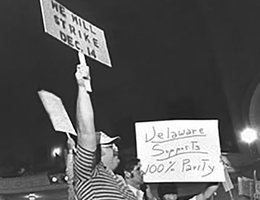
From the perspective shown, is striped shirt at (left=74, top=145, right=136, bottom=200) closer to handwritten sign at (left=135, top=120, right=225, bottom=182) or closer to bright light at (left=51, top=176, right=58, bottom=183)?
handwritten sign at (left=135, top=120, right=225, bottom=182)

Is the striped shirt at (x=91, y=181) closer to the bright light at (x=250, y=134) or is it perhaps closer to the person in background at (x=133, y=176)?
the person in background at (x=133, y=176)

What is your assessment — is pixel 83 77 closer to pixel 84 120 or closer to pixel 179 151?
pixel 84 120

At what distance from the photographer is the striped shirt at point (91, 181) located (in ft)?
4.95

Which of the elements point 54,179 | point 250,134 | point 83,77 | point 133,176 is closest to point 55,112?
point 83,77

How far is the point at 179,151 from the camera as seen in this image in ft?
8.21

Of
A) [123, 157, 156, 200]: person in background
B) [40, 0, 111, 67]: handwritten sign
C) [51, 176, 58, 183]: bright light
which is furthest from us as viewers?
[51, 176, 58, 183]: bright light

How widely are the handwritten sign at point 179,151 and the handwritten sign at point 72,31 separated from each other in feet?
2.12

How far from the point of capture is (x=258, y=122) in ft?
Result: 15.3

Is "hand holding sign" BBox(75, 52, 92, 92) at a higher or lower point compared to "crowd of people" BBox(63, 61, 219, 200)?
higher

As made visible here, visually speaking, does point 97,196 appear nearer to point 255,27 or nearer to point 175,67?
point 255,27

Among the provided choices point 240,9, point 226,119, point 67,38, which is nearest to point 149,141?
point 67,38

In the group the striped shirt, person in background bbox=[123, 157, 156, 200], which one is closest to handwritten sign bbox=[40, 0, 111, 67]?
the striped shirt

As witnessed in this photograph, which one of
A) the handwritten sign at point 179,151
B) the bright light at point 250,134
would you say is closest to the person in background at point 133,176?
the handwritten sign at point 179,151

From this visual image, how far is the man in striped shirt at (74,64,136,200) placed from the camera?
150 cm
